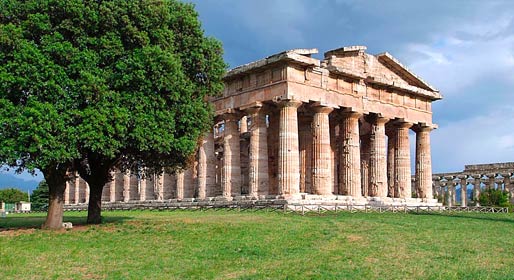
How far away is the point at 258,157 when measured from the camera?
137 ft

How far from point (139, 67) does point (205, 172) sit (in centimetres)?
2342

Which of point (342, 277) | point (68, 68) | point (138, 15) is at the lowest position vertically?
point (342, 277)

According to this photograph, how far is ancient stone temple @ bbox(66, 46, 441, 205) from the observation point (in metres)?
40.0

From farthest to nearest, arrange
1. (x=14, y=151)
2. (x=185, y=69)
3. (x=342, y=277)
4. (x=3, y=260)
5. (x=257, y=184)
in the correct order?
1. (x=257, y=184)
2. (x=185, y=69)
3. (x=14, y=151)
4. (x=3, y=260)
5. (x=342, y=277)

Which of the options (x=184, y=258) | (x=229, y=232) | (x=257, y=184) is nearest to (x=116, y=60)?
(x=229, y=232)

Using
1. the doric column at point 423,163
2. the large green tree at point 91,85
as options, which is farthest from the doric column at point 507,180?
the large green tree at point 91,85

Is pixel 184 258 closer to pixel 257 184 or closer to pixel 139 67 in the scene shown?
pixel 139 67

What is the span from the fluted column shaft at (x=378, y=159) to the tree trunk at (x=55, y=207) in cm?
2869

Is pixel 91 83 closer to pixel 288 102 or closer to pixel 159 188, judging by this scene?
pixel 288 102

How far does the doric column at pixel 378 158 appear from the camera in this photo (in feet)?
153

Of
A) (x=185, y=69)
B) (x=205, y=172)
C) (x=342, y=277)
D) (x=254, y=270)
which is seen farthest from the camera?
(x=205, y=172)

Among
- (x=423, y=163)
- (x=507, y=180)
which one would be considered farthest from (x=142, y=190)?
(x=507, y=180)

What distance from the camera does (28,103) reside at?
2223 centimetres

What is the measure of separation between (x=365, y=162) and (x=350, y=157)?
705cm
